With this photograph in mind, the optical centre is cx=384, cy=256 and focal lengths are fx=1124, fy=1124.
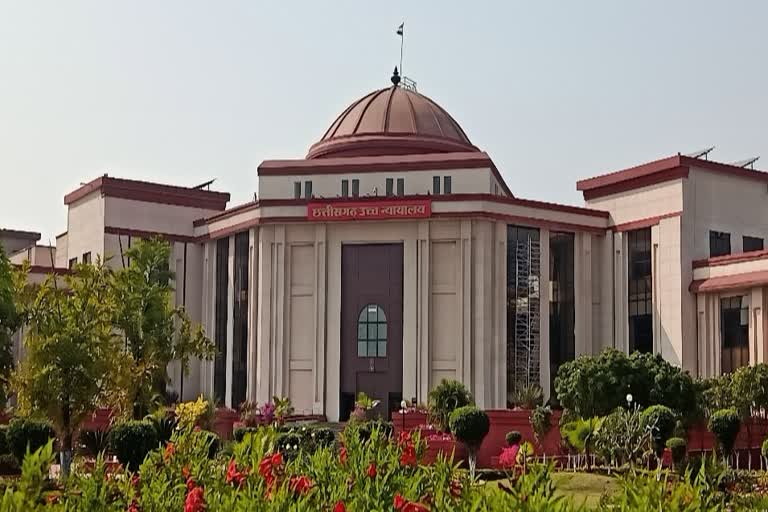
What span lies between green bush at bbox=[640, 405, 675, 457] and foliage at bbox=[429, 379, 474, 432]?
783cm

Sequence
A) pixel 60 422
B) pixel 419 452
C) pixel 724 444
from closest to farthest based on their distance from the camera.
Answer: pixel 419 452
pixel 60 422
pixel 724 444

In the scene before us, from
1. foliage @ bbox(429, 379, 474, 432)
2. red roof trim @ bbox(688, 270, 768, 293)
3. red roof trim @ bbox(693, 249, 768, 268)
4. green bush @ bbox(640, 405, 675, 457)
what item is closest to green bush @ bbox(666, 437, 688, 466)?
green bush @ bbox(640, 405, 675, 457)

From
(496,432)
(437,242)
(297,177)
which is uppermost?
(297,177)

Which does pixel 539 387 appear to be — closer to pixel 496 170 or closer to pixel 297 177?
pixel 496 170

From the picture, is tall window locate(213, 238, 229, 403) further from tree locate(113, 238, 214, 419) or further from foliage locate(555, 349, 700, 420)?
foliage locate(555, 349, 700, 420)

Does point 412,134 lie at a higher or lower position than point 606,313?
higher

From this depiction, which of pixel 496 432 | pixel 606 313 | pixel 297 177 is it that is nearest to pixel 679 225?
pixel 606 313

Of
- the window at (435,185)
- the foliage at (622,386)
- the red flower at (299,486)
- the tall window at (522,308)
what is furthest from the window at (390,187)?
the red flower at (299,486)

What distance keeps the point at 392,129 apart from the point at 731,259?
14185 mm

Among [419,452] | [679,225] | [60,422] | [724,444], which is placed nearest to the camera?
[419,452]

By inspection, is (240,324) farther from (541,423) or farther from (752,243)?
(752,243)

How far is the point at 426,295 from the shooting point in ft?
130

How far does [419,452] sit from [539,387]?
31577 mm

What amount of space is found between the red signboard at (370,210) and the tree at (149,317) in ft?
18.9
